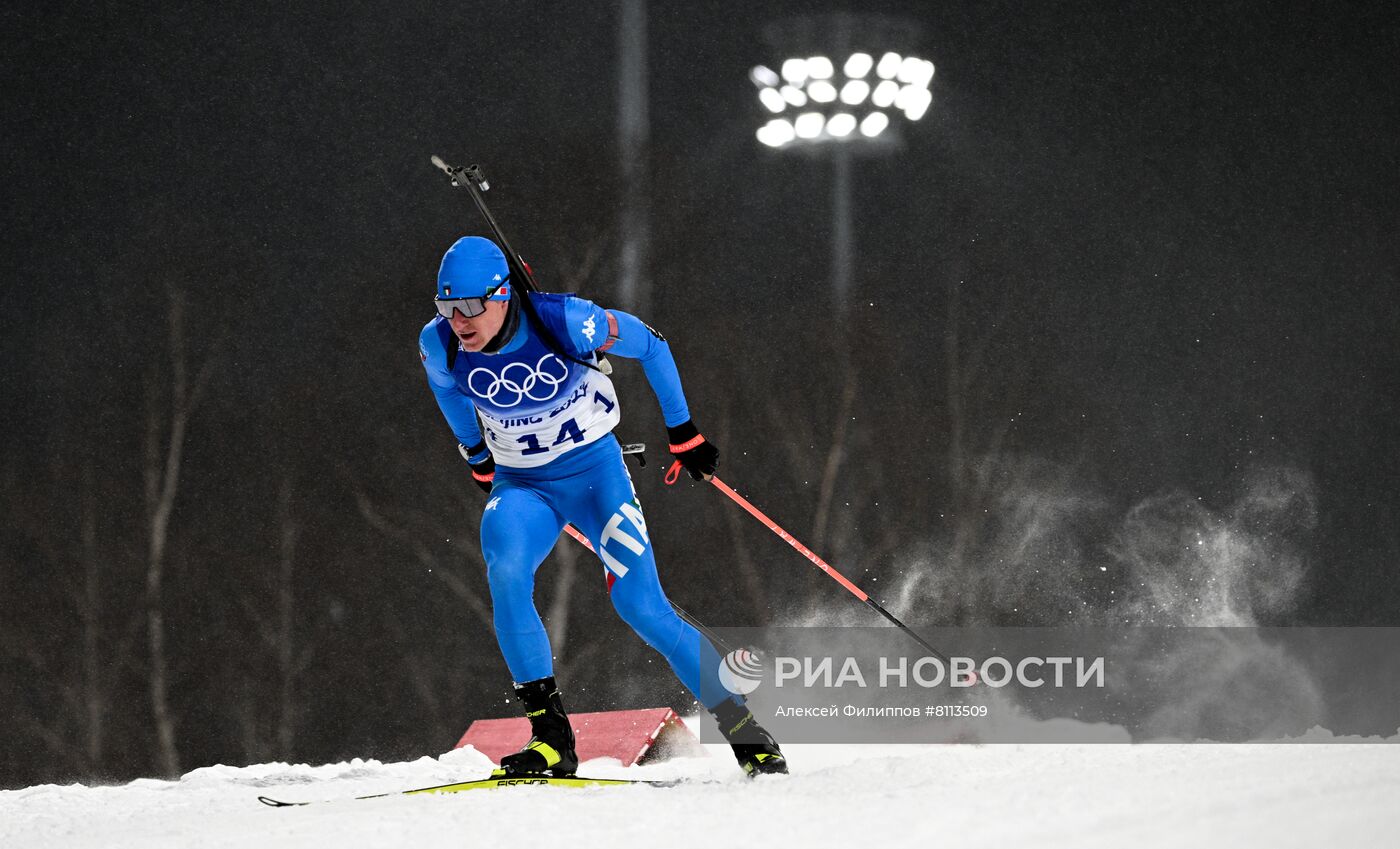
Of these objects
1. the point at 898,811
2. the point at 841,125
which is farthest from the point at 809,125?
the point at 898,811

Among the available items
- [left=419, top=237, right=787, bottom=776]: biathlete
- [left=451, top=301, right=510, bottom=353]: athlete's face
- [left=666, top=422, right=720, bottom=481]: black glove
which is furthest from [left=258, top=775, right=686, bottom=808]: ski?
[left=451, top=301, right=510, bottom=353]: athlete's face

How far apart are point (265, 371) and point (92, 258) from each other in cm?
78

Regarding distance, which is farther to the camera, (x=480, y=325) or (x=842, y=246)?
(x=842, y=246)

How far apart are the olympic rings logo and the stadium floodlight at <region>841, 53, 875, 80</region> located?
9.74ft

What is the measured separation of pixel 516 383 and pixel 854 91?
3044 millimetres

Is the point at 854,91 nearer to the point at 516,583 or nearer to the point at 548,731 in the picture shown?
the point at 516,583

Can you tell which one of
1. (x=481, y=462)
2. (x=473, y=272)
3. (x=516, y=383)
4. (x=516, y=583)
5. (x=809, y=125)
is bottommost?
(x=516, y=583)

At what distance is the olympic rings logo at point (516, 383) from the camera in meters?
2.62

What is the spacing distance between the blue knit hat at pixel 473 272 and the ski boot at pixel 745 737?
977mm

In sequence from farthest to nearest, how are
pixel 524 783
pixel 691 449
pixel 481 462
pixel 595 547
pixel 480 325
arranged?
1. pixel 481 462
2. pixel 691 449
3. pixel 595 547
4. pixel 480 325
5. pixel 524 783

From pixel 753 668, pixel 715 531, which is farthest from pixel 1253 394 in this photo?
pixel 753 668

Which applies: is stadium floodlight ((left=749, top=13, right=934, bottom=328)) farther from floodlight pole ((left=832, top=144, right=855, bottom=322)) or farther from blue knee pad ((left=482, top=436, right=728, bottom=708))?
blue knee pad ((left=482, top=436, right=728, bottom=708))

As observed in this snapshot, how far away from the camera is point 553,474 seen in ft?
8.73

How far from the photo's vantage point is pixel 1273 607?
5.34 metres
